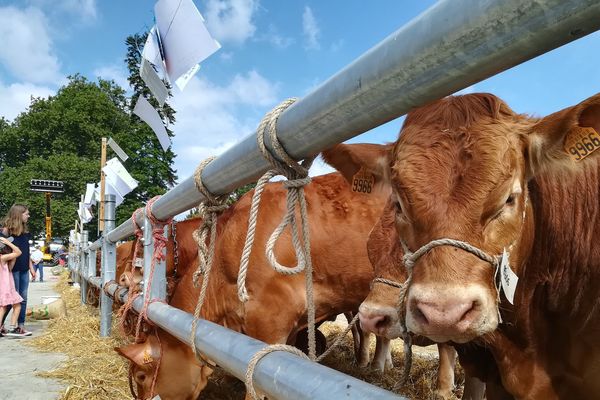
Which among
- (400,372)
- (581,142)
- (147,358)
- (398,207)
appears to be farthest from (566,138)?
(400,372)

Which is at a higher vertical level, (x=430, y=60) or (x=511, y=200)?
(x=430, y=60)

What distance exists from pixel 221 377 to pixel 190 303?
132cm

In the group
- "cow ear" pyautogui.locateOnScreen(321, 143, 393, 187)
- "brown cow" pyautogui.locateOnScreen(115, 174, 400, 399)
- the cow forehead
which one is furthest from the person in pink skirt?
the cow forehead

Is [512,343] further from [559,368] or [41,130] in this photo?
[41,130]

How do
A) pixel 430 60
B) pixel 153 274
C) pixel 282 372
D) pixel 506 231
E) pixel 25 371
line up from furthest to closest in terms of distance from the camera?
pixel 25 371, pixel 153 274, pixel 506 231, pixel 282 372, pixel 430 60

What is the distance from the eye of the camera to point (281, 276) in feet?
13.1

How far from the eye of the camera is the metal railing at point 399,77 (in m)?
0.65

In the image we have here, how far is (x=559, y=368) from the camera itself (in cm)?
212

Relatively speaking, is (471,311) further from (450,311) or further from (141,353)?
(141,353)

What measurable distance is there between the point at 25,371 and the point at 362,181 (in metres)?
4.24

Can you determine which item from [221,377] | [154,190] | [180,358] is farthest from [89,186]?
[154,190]

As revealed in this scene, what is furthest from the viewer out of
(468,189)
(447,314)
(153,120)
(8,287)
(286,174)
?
(8,287)

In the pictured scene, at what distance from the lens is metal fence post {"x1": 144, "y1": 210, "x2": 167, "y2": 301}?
2.70 meters

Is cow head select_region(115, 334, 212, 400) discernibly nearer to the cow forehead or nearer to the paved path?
the paved path
